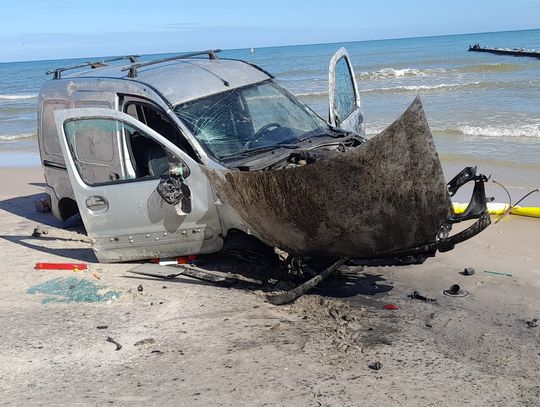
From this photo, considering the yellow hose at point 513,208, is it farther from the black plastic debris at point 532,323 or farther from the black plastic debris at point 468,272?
the black plastic debris at point 532,323

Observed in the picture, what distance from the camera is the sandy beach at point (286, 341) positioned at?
3988 mm

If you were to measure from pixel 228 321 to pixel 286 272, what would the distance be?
98 cm

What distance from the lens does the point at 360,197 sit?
4.54 metres

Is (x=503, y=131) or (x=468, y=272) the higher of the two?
(x=503, y=131)

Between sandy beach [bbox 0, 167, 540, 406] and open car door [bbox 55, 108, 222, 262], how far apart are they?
1.34ft

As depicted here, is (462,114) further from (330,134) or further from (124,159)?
(124,159)

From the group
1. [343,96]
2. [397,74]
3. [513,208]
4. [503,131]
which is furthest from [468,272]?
[397,74]

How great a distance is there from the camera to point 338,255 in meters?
5.04

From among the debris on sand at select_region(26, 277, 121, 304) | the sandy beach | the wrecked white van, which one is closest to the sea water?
the wrecked white van

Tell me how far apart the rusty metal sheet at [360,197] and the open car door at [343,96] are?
7.48 ft

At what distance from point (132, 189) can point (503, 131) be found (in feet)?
36.1

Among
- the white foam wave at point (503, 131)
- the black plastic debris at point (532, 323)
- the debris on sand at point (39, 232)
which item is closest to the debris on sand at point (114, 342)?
the black plastic debris at point (532, 323)

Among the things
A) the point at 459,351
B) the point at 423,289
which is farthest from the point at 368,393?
the point at 423,289

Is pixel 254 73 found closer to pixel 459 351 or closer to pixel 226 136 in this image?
pixel 226 136
